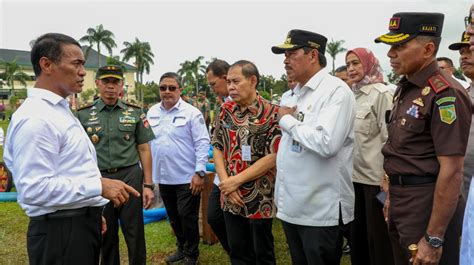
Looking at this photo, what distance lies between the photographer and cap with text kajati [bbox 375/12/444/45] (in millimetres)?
2209

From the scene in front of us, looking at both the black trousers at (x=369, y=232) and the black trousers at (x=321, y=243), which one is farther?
the black trousers at (x=369, y=232)

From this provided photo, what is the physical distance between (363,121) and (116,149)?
2.33 metres

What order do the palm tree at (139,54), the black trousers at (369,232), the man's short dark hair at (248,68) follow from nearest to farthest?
the man's short dark hair at (248,68) < the black trousers at (369,232) < the palm tree at (139,54)

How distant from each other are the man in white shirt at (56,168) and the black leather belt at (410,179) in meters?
1.59

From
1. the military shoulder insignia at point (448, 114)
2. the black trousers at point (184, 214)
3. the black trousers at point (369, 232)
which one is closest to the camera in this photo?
the military shoulder insignia at point (448, 114)

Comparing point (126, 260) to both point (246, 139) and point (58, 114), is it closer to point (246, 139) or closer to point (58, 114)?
point (246, 139)

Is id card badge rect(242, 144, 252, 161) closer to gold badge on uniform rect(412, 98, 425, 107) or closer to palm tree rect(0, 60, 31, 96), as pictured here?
gold badge on uniform rect(412, 98, 425, 107)

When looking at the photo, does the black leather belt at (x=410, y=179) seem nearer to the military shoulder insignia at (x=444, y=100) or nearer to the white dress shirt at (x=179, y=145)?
the military shoulder insignia at (x=444, y=100)

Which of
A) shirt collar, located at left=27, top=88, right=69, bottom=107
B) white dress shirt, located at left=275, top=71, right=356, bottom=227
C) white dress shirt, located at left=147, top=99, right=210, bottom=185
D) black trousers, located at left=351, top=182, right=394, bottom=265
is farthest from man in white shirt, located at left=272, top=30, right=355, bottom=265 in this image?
white dress shirt, located at left=147, top=99, right=210, bottom=185

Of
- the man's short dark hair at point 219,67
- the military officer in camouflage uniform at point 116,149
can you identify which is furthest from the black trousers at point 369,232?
the military officer in camouflage uniform at point 116,149

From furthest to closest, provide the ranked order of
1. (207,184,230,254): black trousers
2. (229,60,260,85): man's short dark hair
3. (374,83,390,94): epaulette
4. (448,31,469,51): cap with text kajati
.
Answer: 1. (207,184,230,254): black trousers
2. (374,83,390,94): epaulette
3. (229,60,260,85): man's short dark hair
4. (448,31,469,51): cap with text kajati

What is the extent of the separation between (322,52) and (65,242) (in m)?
2.11

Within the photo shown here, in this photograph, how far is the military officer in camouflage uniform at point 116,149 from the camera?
3729 mm

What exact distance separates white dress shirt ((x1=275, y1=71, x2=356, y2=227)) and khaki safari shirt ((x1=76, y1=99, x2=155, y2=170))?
181cm
